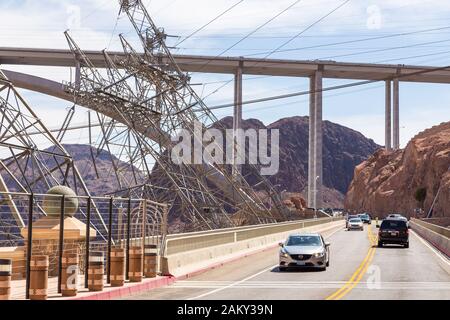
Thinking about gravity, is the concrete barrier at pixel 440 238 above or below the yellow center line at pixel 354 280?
→ above

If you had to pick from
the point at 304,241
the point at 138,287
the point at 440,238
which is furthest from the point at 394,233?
the point at 138,287

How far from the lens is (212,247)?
111ft

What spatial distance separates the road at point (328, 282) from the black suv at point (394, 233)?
9.52 metres

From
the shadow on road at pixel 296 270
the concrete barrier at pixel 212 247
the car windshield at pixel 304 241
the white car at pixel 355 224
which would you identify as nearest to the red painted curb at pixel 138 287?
the concrete barrier at pixel 212 247

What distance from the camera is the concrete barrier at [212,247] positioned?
90.5 feet

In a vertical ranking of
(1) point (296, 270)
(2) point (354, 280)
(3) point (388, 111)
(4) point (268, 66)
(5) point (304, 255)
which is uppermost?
(4) point (268, 66)

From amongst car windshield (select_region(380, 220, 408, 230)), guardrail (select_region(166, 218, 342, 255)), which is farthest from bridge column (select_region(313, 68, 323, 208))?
car windshield (select_region(380, 220, 408, 230))

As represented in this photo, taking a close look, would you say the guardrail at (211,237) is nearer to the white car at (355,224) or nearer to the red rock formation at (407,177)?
the white car at (355,224)

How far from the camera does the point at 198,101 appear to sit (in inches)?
2849

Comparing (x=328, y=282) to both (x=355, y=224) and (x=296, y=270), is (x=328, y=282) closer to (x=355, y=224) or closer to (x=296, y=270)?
(x=296, y=270)

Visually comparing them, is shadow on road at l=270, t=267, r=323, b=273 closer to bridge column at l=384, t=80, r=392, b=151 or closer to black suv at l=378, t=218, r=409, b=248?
black suv at l=378, t=218, r=409, b=248

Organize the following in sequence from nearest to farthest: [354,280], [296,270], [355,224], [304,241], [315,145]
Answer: [354,280]
[296,270]
[304,241]
[355,224]
[315,145]

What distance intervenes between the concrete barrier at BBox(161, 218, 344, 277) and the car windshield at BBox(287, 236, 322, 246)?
3569 mm

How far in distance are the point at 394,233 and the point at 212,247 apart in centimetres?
1827
